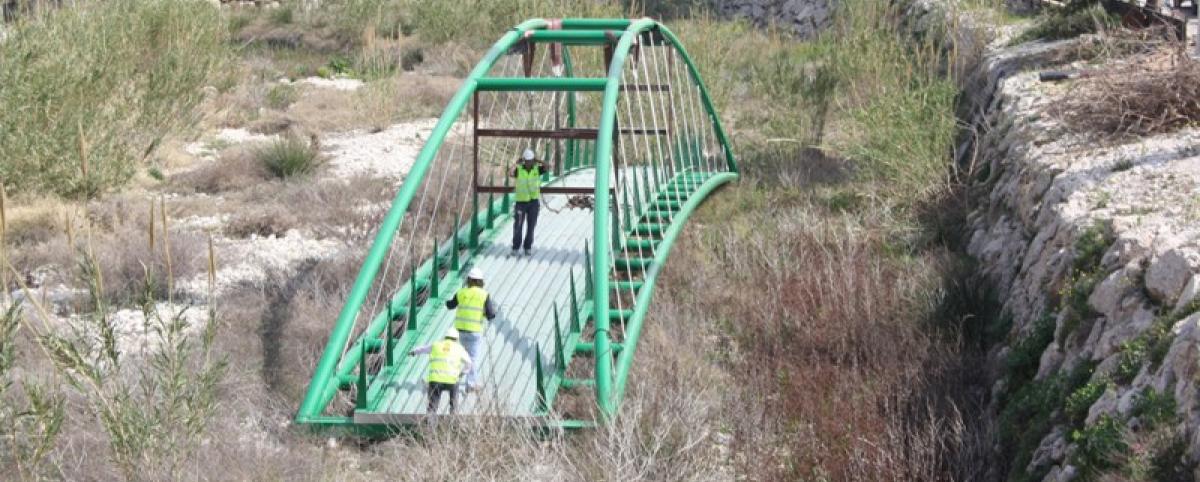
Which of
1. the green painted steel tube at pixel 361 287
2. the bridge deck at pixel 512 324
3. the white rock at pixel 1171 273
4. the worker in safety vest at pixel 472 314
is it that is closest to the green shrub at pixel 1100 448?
the white rock at pixel 1171 273

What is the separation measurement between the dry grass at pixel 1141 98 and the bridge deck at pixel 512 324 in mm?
3602

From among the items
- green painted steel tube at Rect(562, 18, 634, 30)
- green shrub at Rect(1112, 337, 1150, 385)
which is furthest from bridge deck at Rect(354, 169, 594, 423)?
green shrub at Rect(1112, 337, 1150, 385)

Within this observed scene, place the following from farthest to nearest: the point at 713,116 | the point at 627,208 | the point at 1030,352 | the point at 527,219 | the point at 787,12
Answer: the point at 787,12 → the point at 713,116 → the point at 527,219 → the point at 627,208 → the point at 1030,352

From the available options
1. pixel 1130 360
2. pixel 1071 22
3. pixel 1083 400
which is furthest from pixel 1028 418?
pixel 1071 22

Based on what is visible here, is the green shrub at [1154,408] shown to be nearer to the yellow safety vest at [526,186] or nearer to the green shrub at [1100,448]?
the green shrub at [1100,448]

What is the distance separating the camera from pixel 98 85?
14250mm

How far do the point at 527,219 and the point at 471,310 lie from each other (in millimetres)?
2698

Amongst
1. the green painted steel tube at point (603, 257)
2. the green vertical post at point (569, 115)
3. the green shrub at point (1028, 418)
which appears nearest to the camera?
the green shrub at point (1028, 418)

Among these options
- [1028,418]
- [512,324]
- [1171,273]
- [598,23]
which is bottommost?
[512,324]

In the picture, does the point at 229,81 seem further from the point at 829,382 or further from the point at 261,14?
the point at 829,382

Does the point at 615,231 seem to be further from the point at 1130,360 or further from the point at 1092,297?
the point at 1130,360

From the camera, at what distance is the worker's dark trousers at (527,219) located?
1081 cm

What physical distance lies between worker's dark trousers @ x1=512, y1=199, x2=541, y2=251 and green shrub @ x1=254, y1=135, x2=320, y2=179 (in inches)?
206

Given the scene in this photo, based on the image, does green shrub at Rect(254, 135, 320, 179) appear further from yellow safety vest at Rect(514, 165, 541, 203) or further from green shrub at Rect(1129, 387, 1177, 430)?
green shrub at Rect(1129, 387, 1177, 430)
